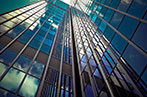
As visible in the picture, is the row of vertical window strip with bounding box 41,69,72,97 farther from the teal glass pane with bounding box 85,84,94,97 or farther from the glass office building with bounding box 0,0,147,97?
the teal glass pane with bounding box 85,84,94,97

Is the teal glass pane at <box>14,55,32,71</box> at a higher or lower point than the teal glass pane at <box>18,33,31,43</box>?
lower

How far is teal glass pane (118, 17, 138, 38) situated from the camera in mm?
8056

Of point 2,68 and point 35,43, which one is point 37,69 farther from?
point 35,43

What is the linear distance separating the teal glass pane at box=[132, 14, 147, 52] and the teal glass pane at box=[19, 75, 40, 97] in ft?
23.4

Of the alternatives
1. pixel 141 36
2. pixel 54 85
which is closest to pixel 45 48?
pixel 54 85

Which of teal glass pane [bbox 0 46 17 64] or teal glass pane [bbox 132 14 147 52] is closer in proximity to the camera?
teal glass pane [bbox 132 14 147 52]

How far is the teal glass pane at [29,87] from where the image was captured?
6.51 m

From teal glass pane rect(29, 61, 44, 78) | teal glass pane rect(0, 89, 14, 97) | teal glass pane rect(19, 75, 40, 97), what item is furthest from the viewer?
teal glass pane rect(29, 61, 44, 78)

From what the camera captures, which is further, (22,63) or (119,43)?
(119,43)

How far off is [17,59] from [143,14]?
961cm

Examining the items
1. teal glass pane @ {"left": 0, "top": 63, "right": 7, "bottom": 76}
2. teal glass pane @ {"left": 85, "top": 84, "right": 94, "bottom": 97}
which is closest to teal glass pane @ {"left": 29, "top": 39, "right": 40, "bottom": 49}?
teal glass pane @ {"left": 0, "top": 63, "right": 7, "bottom": 76}

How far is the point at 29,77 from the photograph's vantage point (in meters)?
7.71

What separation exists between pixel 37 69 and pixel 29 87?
79.4 inches

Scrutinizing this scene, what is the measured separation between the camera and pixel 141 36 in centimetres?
693
